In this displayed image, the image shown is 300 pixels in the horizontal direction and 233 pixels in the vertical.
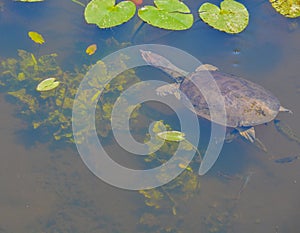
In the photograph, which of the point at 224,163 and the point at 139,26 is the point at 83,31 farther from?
the point at 224,163

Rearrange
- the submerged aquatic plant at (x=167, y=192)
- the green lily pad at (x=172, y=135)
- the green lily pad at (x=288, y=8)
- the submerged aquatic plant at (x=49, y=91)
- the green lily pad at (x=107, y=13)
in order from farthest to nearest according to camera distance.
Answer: the green lily pad at (x=288, y=8) < the green lily pad at (x=107, y=13) < the submerged aquatic plant at (x=49, y=91) < the green lily pad at (x=172, y=135) < the submerged aquatic plant at (x=167, y=192)

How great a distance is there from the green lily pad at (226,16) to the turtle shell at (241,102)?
0.56m

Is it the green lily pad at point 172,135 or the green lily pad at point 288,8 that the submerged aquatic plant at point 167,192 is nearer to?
the green lily pad at point 172,135

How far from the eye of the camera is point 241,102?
3.74 metres

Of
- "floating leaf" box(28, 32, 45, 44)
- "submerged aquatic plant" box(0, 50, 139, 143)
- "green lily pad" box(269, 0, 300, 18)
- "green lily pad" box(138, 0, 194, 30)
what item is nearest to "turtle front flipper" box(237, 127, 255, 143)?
"submerged aquatic plant" box(0, 50, 139, 143)

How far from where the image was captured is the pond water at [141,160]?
11.0 feet

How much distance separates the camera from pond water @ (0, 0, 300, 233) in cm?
335

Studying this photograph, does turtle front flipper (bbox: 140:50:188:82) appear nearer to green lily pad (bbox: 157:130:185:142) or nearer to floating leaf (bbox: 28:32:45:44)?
green lily pad (bbox: 157:130:185:142)

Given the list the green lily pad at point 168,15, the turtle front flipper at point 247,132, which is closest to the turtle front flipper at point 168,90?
the green lily pad at point 168,15

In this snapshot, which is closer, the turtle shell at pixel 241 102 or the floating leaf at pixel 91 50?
the turtle shell at pixel 241 102

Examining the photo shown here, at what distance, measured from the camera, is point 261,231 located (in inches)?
129

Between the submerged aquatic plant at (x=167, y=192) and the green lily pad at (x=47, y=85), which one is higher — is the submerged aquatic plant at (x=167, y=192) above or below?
below

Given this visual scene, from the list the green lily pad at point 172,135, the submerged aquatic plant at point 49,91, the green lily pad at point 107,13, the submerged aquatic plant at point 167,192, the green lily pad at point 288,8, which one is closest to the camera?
the submerged aquatic plant at point 167,192

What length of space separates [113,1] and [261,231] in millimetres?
2693
